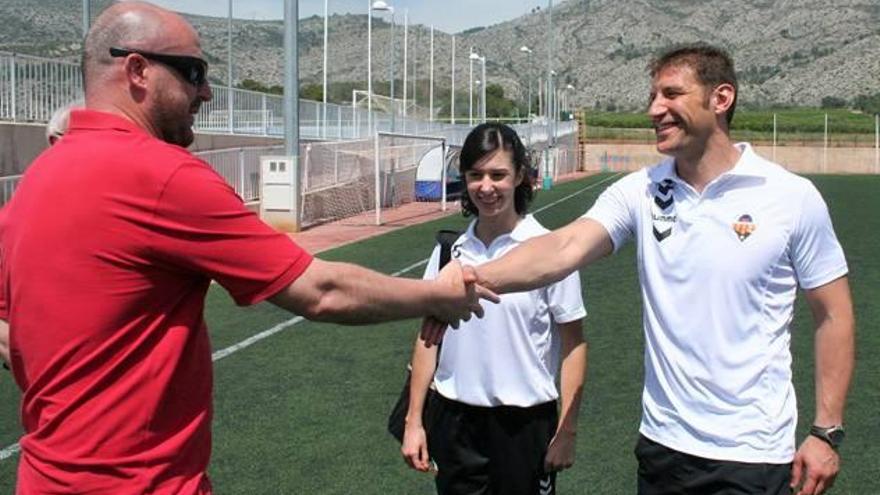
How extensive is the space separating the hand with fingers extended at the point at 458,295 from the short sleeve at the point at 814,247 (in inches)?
34.6

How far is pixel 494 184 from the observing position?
4.12m

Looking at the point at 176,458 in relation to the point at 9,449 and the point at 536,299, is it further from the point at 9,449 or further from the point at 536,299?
the point at 9,449

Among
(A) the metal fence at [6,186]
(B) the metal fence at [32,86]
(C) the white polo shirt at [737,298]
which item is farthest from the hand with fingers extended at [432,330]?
(B) the metal fence at [32,86]

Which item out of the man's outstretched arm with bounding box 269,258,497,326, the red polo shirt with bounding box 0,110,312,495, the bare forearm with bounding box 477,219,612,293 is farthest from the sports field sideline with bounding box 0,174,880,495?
the red polo shirt with bounding box 0,110,312,495

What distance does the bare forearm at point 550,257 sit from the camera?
364 centimetres

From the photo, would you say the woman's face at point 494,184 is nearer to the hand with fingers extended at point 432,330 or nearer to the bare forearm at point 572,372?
the bare forearm at point 572,372

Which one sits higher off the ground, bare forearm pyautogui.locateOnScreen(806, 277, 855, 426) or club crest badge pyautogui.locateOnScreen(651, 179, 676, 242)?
club crest badge pyautogui.locateOnScreen(651, 179, 676, 242)

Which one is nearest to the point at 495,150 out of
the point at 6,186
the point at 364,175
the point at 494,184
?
the point at 494,184

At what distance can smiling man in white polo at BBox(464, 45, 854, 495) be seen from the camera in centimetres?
334

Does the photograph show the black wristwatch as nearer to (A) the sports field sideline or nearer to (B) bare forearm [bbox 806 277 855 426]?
(B) bare forearm [bbox 806 277 855 426]

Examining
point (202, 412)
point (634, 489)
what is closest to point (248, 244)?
point (202, 412)

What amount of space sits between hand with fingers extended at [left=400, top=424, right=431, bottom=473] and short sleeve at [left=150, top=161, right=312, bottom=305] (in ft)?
5.56

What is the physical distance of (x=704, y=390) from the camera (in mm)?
3402

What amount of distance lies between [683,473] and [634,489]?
3188mm
